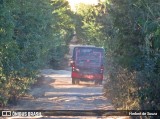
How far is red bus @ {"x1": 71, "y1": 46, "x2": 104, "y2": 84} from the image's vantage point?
103 feet

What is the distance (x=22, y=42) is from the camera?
53.1 feet

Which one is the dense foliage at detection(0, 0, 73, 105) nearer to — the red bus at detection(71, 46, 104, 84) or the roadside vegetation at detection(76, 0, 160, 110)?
the roadside vegetation at detection(76, 0, 160, 110)

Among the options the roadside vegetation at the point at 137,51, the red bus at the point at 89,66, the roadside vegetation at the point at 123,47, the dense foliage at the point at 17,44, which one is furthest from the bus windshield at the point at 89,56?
the roadside vegetation at the point at 137,51

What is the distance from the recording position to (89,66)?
105 ft

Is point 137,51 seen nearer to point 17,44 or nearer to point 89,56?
point 17,44

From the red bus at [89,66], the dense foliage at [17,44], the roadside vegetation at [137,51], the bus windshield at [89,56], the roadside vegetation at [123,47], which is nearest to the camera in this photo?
the roadside vegetation at [137,51]

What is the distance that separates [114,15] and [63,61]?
42438mm

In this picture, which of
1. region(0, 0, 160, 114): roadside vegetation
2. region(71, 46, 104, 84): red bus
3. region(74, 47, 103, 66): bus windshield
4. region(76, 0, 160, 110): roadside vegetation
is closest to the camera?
region(76, 0, 160, 110): roadside vegetation

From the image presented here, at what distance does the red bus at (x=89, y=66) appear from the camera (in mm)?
31438

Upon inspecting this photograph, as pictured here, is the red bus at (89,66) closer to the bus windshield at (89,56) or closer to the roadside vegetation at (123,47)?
the bus windshield at (89,56)

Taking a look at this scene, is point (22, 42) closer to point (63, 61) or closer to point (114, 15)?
point (114, 15)

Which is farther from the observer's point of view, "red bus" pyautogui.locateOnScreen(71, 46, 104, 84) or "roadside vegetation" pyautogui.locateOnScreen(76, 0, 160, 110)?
"red bus" pyautogui.locateOnScreen(71, 46, 104, 84)

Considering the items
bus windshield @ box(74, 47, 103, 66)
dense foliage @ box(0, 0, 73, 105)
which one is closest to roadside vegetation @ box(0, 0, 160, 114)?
dense foliage @ box(0, 0, 73, 105)

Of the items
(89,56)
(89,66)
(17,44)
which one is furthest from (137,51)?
(89,56)
